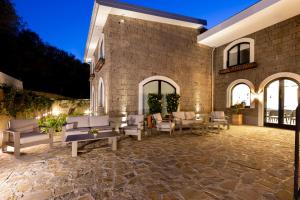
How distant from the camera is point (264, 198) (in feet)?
8.43

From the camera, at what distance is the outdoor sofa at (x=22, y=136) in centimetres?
447

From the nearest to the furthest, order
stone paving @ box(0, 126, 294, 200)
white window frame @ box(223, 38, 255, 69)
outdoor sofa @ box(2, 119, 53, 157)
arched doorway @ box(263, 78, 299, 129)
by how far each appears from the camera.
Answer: stone paving @ box(0, 126, 294, 200) → outdoor sofa @ box(2, 119, 53, 157) → arched doorway @ box(263, 78, 299, 129) → white window frame @ box(223, 38, 255, 69)

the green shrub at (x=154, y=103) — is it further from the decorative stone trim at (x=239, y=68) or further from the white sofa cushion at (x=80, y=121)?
the decorative stone trim at (x=239, y=68)

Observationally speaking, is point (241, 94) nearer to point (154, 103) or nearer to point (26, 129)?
point (154, 103)

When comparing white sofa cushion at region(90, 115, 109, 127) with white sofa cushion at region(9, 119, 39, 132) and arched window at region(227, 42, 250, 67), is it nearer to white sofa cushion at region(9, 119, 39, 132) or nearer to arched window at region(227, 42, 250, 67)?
white sofa cushion at region(9, 119, 39, 132)

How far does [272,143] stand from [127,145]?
4.71 meters

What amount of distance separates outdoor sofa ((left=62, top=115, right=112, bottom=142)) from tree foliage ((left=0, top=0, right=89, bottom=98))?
39.0ft

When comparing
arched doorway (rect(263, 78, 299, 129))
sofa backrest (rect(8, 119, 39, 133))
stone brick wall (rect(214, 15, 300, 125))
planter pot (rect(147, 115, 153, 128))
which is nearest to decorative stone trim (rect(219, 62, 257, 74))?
stone brick wall (rect(214, 15, 300, 125))

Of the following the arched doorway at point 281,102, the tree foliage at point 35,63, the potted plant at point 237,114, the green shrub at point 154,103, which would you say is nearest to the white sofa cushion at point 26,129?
the green shrub at point 154,103

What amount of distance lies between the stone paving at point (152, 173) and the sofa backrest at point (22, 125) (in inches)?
23.7

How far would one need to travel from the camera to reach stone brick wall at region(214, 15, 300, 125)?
26.2 feet

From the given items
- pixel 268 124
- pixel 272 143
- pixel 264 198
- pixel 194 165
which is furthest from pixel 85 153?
pixel 268 124

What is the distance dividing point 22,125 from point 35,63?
16568 millimetres

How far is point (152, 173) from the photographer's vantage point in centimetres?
344
